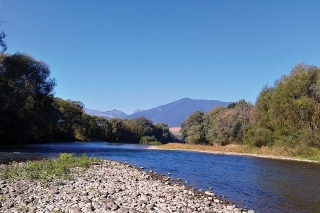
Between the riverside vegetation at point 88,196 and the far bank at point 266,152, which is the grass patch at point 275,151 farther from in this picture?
the riverside vegetation at point 88,196

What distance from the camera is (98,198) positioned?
12.5 metres

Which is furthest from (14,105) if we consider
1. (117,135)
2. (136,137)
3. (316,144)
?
(136,137)

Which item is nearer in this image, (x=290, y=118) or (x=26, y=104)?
(x=290, y=118)

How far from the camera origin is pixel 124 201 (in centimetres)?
1241

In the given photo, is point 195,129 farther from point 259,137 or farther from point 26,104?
point 26,104

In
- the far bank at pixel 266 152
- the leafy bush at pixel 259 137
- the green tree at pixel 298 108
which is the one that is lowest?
the far bank at pixel 266 152

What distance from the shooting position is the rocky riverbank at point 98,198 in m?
10.8

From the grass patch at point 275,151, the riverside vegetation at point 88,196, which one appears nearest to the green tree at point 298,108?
the grass patch at point 275,151

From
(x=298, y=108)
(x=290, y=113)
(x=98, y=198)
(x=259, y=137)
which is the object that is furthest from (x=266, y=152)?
(x=98, y=198)

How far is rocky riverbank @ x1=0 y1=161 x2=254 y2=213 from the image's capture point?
10848 millimetres

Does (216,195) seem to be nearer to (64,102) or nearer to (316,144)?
(316,144)

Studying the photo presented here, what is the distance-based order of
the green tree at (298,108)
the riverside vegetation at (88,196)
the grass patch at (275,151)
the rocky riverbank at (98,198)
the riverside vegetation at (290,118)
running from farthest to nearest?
the green tree at (298,108)
the riverside vegetation at (290,118)
the grass patch at (275,151)
the riverside vegetation at (88,196)
the rocky riverbank at (98,198)

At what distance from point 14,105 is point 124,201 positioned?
40538 mm

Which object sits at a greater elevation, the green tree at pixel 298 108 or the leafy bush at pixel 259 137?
the green tree at pixel 298 108
